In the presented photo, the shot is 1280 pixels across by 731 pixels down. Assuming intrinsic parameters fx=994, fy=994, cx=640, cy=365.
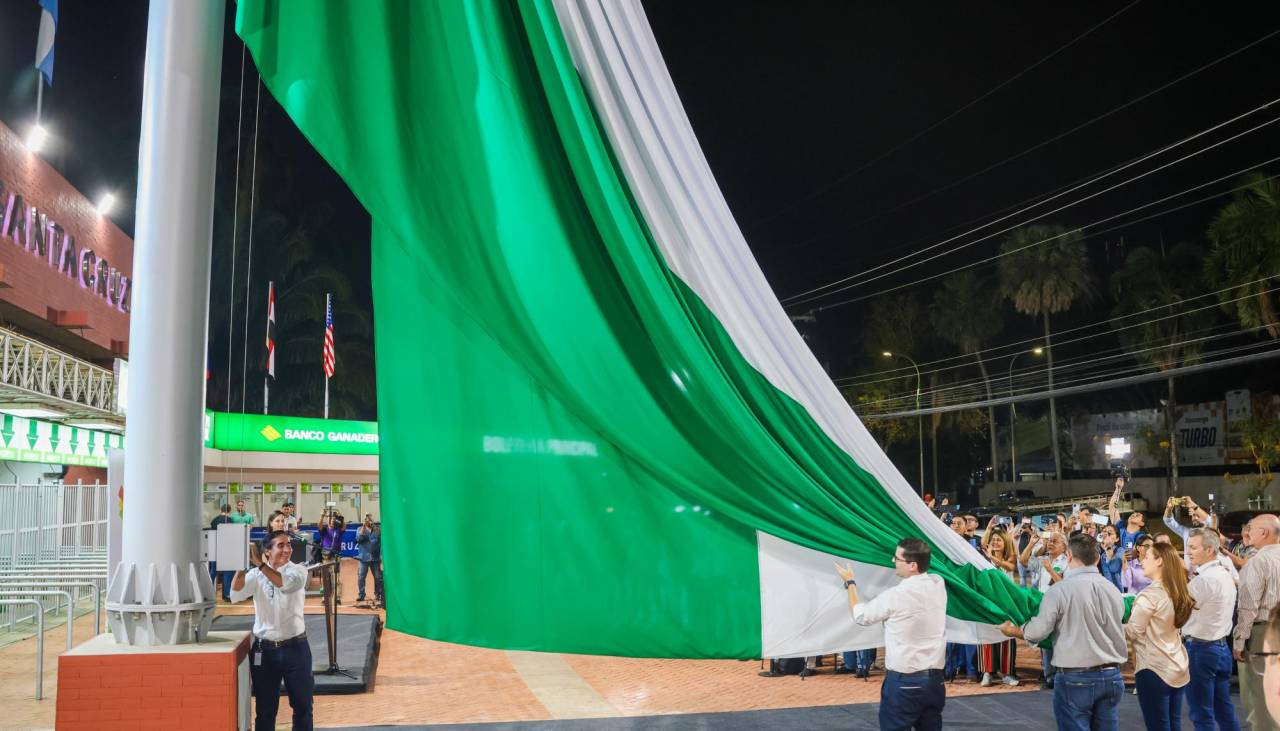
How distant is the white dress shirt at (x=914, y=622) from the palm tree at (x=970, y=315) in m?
49.6

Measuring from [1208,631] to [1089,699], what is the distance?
2.06 metres

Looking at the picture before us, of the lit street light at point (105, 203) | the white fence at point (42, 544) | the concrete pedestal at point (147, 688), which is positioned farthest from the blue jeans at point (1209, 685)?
the lit street light at point (105, 203)

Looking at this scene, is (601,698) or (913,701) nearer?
(913,701)

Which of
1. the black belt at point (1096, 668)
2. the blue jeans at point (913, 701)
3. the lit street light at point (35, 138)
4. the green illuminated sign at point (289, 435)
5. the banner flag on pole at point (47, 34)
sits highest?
the lit street light at point (35, 138)

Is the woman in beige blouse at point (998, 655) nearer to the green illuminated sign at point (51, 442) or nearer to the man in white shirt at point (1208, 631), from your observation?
the man in white shirt at point (1208, 631)

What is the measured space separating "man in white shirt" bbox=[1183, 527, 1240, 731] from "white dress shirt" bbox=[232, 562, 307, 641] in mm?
6440

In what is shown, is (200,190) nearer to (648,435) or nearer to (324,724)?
(648,435)

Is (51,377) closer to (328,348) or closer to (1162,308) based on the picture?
(328,348)

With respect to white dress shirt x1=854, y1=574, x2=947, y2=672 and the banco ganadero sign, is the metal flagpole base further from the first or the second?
the banco ganadero sign

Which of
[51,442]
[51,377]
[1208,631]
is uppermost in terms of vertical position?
[51,377]

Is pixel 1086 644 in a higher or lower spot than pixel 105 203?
lower

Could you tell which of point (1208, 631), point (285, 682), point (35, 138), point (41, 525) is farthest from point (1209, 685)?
point (35, 138)

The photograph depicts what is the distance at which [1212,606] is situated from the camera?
7211 millimetres

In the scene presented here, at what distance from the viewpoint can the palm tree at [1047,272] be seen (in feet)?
165
